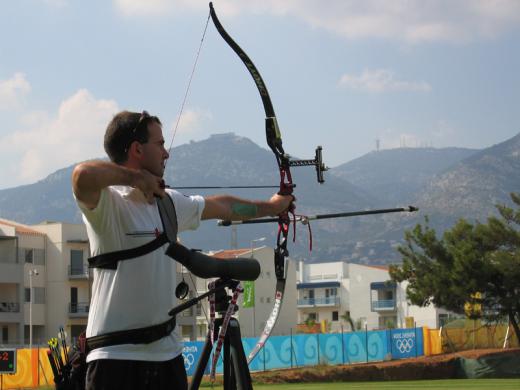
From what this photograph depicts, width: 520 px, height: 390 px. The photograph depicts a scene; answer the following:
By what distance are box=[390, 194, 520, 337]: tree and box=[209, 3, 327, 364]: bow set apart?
36220mm

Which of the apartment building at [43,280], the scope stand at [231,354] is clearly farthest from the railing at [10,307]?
the scope stand at [231,354]

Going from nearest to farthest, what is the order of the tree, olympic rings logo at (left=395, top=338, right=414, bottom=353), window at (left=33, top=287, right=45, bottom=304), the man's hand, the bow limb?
the man's hand, the bow limb, the tree, olympic rings logo at (left=395, top=338, right=414, bottom=353), window at (left=33, top=287, right=45, bottom=304)

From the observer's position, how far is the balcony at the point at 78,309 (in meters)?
82.2

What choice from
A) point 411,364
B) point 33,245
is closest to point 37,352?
point 411,364

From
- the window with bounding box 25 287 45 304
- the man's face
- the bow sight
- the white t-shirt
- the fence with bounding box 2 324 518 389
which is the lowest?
the fence with bounding box 2 324 518 389

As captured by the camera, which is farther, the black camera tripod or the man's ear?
the black camera tripod

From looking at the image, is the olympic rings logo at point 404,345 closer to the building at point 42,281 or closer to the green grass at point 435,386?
the green grass at point 435,386

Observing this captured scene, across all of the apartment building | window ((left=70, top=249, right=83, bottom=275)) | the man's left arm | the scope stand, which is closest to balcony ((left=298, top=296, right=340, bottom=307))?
the apartment building

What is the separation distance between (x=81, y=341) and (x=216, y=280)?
672 millimetres

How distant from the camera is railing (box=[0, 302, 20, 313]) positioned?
247ft

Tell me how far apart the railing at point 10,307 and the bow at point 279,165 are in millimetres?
70576

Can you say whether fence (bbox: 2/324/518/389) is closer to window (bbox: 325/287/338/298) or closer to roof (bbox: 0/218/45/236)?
roof (bbox: 0/218/45/236)

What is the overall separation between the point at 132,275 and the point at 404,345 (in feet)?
139

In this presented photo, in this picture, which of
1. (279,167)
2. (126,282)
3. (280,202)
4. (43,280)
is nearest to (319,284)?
(43,280)
